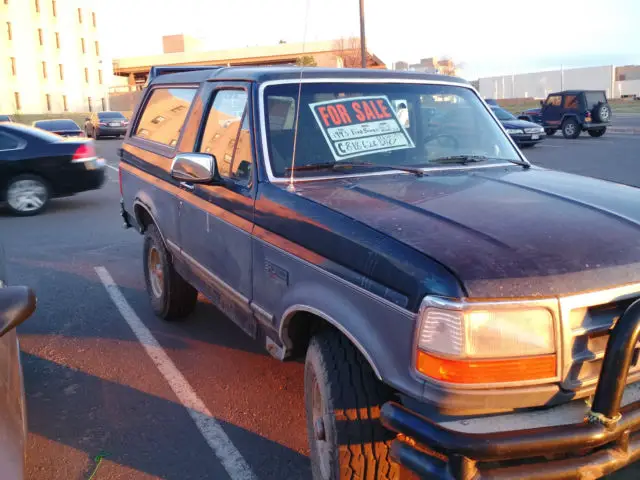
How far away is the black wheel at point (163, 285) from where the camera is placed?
5.24m

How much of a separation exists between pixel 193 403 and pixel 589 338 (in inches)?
104

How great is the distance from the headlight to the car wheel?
405 inches

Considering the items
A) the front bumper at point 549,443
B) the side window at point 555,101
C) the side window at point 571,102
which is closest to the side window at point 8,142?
the front bumper at point 549,443

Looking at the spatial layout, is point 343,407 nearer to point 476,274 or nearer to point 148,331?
point 476,274

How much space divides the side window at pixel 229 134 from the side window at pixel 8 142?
7.94m

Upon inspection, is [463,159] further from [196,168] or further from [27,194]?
[27,194]

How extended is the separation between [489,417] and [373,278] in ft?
2.12

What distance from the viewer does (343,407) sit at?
8.58 ft

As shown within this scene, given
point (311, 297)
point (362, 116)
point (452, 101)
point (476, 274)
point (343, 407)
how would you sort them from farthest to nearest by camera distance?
point (452, 101), point (362, 116), point (311, 297), point (343, 407), point (476, 274)

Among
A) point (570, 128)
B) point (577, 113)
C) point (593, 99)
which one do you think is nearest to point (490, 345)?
point (577, 113)

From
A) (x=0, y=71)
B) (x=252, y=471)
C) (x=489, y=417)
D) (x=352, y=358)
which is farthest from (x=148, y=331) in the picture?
(x=0, y=71)

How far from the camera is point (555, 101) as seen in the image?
88.4 ft

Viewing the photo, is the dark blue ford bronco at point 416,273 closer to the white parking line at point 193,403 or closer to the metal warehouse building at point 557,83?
the white parking line at point 193,403

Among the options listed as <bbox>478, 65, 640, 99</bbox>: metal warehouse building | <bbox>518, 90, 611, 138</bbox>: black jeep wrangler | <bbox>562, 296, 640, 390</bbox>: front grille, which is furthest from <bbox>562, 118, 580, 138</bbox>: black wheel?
<bbox>478, 65, 640, 99</bbox>: metal warehouse building
